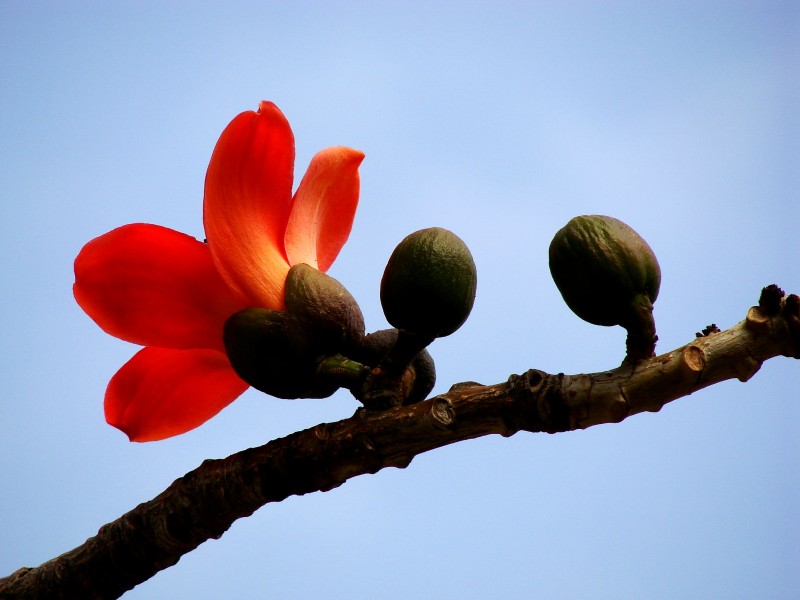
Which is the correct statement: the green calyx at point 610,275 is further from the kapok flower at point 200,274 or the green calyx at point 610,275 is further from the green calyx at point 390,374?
the kapok flower at point 200,274

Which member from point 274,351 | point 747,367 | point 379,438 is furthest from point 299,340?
point 747,367

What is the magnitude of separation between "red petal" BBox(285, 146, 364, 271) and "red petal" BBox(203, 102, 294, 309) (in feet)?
0.09

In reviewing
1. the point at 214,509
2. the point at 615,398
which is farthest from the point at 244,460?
the point at 615,398

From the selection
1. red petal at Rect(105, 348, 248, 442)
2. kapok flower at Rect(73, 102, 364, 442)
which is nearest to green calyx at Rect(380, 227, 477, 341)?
kapok flower at Rect(73, 102, 364, 442)

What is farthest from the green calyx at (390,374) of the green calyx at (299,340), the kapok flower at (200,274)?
the kapok flower at (200,274)

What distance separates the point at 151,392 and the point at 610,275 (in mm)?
595

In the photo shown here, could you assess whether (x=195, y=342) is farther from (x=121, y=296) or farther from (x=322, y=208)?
(x=322, y=208)

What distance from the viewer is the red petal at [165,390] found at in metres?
1.13

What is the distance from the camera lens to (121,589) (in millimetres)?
1081

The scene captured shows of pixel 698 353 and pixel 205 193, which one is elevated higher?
pixel 205 193

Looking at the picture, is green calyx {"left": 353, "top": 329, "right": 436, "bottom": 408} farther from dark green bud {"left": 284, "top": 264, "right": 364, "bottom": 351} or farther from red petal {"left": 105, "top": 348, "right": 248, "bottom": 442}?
red petal {"left": 105, "top": 348, "right": 248, "bottom": 442}

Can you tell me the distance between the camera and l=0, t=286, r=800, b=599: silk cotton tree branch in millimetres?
912

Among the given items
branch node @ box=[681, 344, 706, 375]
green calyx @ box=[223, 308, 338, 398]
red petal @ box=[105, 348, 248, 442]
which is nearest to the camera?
branch node @ box=[681, 344, 706, 375]

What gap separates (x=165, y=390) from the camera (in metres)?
1.15
